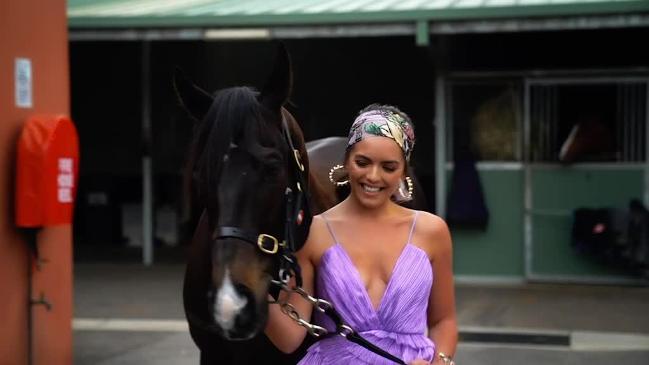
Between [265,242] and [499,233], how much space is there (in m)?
8.26

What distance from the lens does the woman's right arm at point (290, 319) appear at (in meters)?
2.79

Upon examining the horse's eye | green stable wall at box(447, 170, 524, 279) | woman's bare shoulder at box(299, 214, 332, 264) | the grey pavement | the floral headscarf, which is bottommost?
the grey pavement

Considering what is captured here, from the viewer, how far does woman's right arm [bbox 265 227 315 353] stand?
9.16 ft

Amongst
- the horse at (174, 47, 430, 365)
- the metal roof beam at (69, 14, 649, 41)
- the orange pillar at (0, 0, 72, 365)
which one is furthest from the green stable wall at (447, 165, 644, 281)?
the horse at (174, 47, 430, 365)

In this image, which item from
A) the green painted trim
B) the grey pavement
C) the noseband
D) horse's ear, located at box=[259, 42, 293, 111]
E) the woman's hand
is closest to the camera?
the noseband

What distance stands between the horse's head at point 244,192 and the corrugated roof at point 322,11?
6846 mm

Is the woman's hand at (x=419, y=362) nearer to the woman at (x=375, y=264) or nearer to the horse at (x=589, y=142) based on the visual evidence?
the woman at (x=375, y=264)

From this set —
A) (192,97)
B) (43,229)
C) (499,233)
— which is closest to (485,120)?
(499,233)

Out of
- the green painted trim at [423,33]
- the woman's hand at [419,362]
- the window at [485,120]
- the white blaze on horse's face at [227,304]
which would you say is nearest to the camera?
the white blaze on horse's face at [227,304]

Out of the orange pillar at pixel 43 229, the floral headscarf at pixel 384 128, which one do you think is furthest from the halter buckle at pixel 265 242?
the orange pillar at pixel 43 229

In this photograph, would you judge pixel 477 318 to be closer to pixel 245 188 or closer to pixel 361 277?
pixel 361 277

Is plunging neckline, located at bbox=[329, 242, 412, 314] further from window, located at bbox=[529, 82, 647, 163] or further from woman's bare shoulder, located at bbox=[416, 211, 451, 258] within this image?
window, located at bbox=[529, 82, 647, 163]

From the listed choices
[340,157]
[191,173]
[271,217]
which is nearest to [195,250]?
[191,173]

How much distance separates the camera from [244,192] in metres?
2.67
